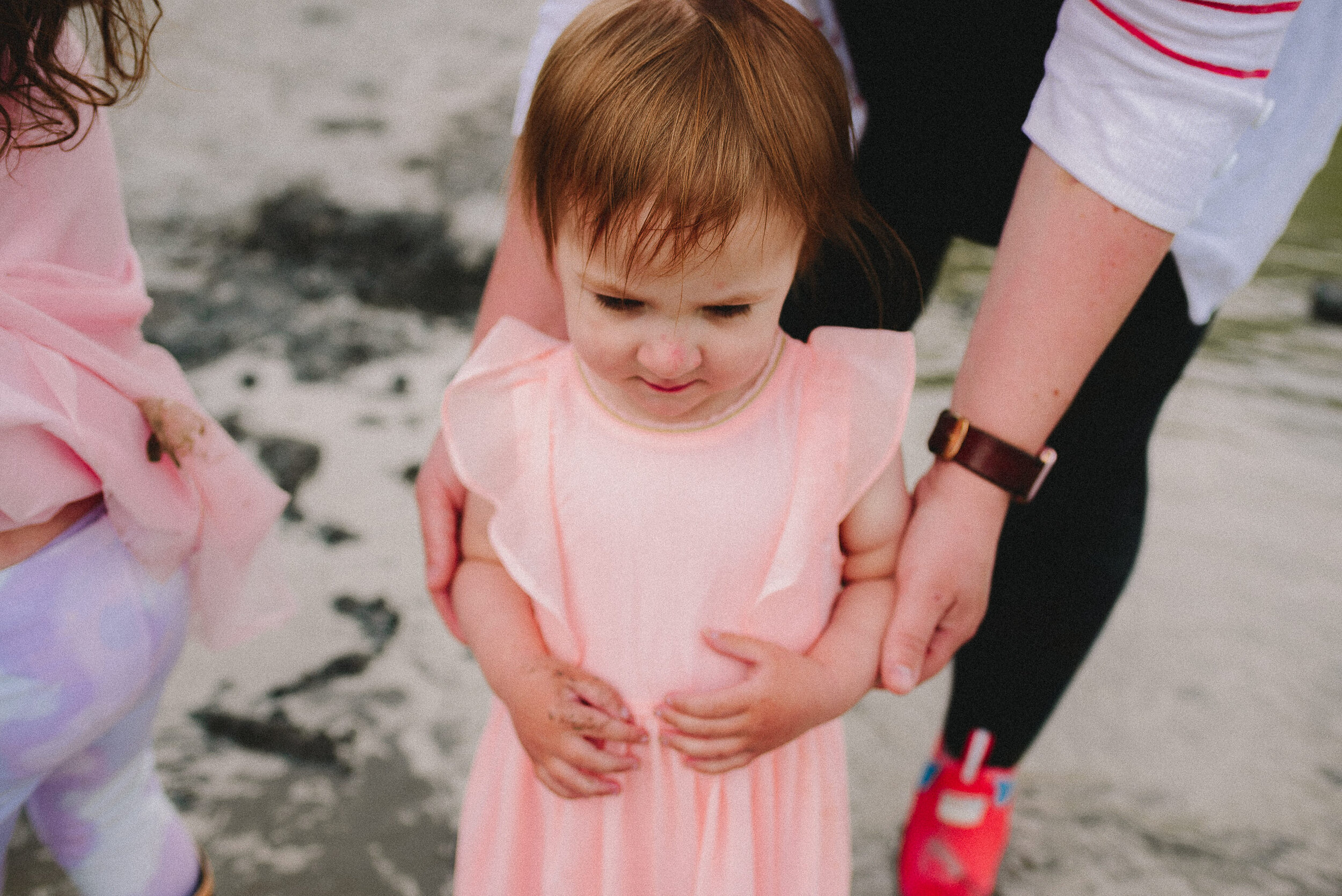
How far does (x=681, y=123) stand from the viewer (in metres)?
0.68

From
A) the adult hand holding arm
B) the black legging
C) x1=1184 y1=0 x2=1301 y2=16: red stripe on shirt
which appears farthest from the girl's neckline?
x1=1184 y1=0 x2=1301 y2=16: red stripe on shirt

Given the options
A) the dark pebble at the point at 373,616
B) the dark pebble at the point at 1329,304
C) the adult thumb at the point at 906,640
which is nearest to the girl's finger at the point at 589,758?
the adult thumb at the point at 906,640

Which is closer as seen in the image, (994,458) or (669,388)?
(669,388)

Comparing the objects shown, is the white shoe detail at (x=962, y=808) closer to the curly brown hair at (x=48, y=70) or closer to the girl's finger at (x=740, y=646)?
the girl's finger at (x=740, y=646)

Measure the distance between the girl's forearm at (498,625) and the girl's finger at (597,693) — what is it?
34mm

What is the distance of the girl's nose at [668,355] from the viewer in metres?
0.74

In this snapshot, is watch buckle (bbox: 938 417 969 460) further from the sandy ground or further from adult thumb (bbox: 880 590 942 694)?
the sandy ground

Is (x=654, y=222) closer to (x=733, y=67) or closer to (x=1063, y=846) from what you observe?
(x=733, y=67)

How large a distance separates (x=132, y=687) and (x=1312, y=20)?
1.18 meters

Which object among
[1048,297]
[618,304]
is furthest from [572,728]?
[1048,297]

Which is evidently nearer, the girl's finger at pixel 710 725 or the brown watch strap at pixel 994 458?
the girl's finger at pixel 710 725

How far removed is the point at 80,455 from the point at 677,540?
19.0 inches

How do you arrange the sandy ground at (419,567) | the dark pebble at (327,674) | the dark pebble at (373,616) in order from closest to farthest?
the sandy ground at (419,567) → the dark pebble at (327,674) → the dark pebble at (373,616)

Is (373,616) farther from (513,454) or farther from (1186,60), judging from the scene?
(1186,60)
